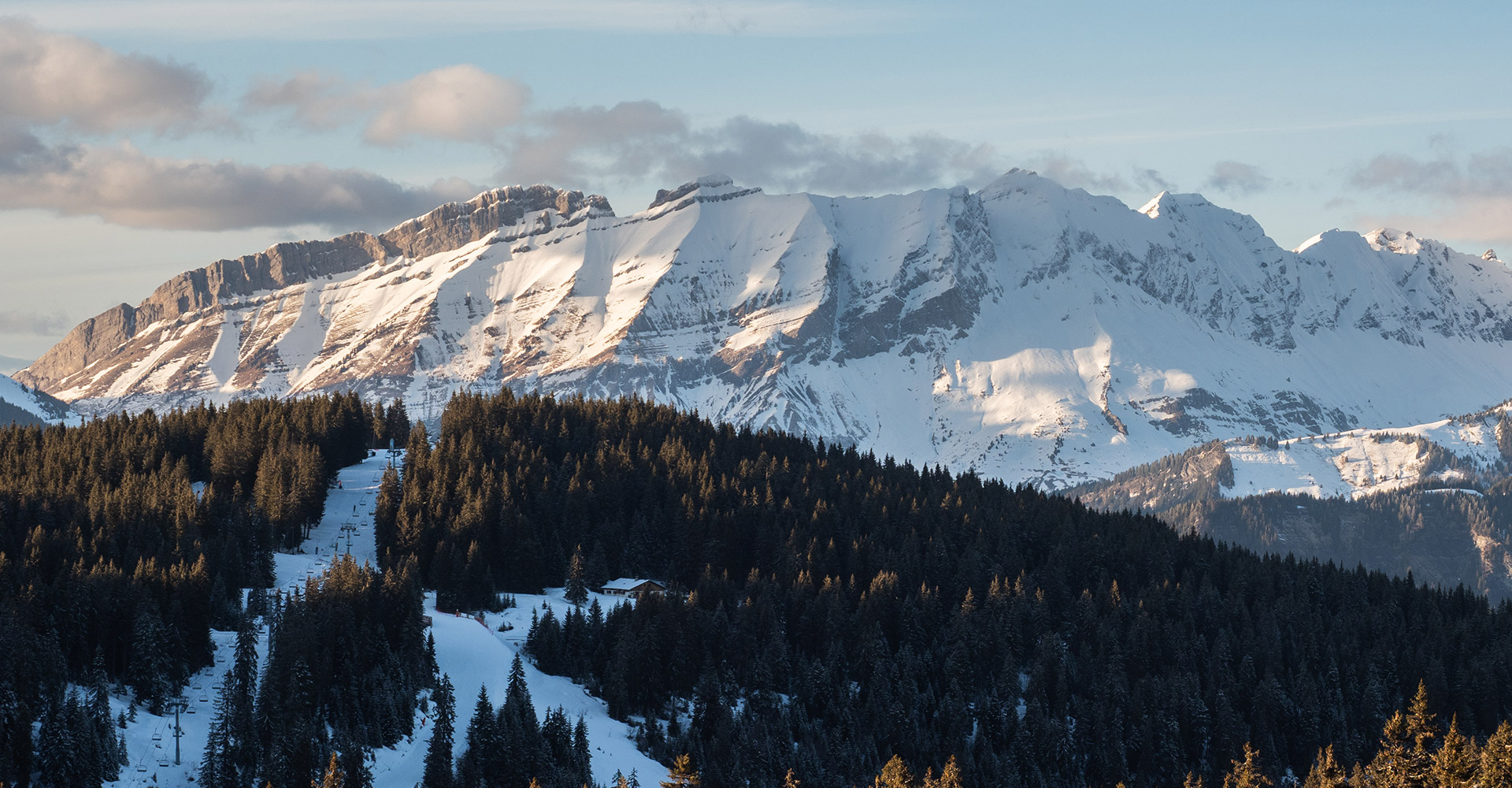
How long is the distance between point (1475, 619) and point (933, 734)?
3093 inches

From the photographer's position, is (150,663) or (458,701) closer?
(150,663)

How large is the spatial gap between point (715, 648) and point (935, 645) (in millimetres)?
25094

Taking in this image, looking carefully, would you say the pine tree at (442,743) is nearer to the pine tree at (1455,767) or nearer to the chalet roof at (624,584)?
the chalet roof at (624,584)

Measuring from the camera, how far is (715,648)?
528ft

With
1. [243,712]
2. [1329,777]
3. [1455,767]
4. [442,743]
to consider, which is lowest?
[442,743]

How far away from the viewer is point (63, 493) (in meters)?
174

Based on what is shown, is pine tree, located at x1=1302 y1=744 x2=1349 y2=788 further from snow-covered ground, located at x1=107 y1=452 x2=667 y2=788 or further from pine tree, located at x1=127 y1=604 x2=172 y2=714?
pine tree, located at x1=127 y1=604 x2=172 y2=714

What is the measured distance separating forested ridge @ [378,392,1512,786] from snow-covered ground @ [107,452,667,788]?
3.61 metres

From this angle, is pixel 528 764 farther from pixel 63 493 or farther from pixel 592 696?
pixel 63 493

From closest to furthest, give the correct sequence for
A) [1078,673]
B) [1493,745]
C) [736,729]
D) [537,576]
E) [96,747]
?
[1493,745] → [96,747] → [736,729] → [1078,673] → [537,576]

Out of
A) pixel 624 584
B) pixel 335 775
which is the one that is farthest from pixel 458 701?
pixel 624 584

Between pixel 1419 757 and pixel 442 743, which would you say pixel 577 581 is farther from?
pixel 1419 757

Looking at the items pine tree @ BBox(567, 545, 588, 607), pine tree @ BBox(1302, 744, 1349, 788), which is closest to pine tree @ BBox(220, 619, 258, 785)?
pine tree @ BBox(567, 545, 588, 607)

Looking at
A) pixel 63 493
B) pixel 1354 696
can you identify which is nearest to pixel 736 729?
pixel 1354 696
